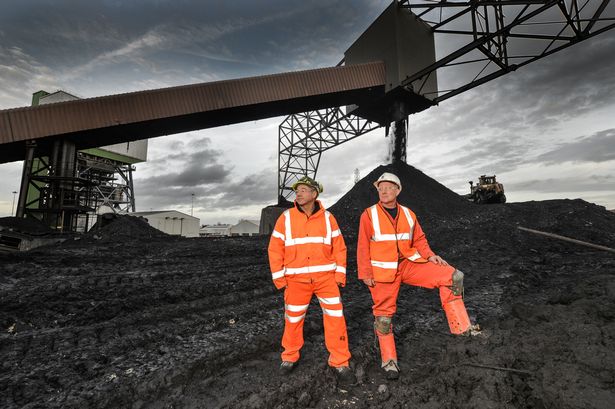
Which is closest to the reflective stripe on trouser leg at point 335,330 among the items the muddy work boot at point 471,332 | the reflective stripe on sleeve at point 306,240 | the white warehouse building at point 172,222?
the reflective stripe on sleeve at point 306,240

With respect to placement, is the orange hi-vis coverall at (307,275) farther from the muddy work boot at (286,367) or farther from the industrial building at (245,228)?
the industrial building at (245,228)

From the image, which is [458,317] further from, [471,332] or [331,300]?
[331,300]

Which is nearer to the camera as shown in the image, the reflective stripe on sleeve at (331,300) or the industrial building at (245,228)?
the reflective stripe on sleeve at (331,300)

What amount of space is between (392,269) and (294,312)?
3.25 ft

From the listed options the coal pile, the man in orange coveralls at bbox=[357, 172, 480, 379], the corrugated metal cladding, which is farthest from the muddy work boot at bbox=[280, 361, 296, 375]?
the corrugated metal cladding

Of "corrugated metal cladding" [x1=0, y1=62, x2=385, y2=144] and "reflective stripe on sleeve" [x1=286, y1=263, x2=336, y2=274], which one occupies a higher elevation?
"corrugated metal cladding" [x1=0, y1=62, x2=385, y2=144]

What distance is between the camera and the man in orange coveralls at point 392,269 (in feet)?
9.54

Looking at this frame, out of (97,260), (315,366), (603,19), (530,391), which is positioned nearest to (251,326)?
(315,366)

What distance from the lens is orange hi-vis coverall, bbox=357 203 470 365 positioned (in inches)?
115

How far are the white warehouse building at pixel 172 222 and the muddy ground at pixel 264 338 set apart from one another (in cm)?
2722

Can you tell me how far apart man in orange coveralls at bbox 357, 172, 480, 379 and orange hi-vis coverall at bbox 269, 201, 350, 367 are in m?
0.31

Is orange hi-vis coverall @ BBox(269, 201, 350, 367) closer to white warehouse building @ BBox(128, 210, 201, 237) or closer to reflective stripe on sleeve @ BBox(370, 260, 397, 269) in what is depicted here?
reflective stripe on sleeve @ BBox(370, 260, 397, 269)

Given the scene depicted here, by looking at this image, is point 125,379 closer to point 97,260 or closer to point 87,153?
point 97,260

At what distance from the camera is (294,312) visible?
2.92 metres
